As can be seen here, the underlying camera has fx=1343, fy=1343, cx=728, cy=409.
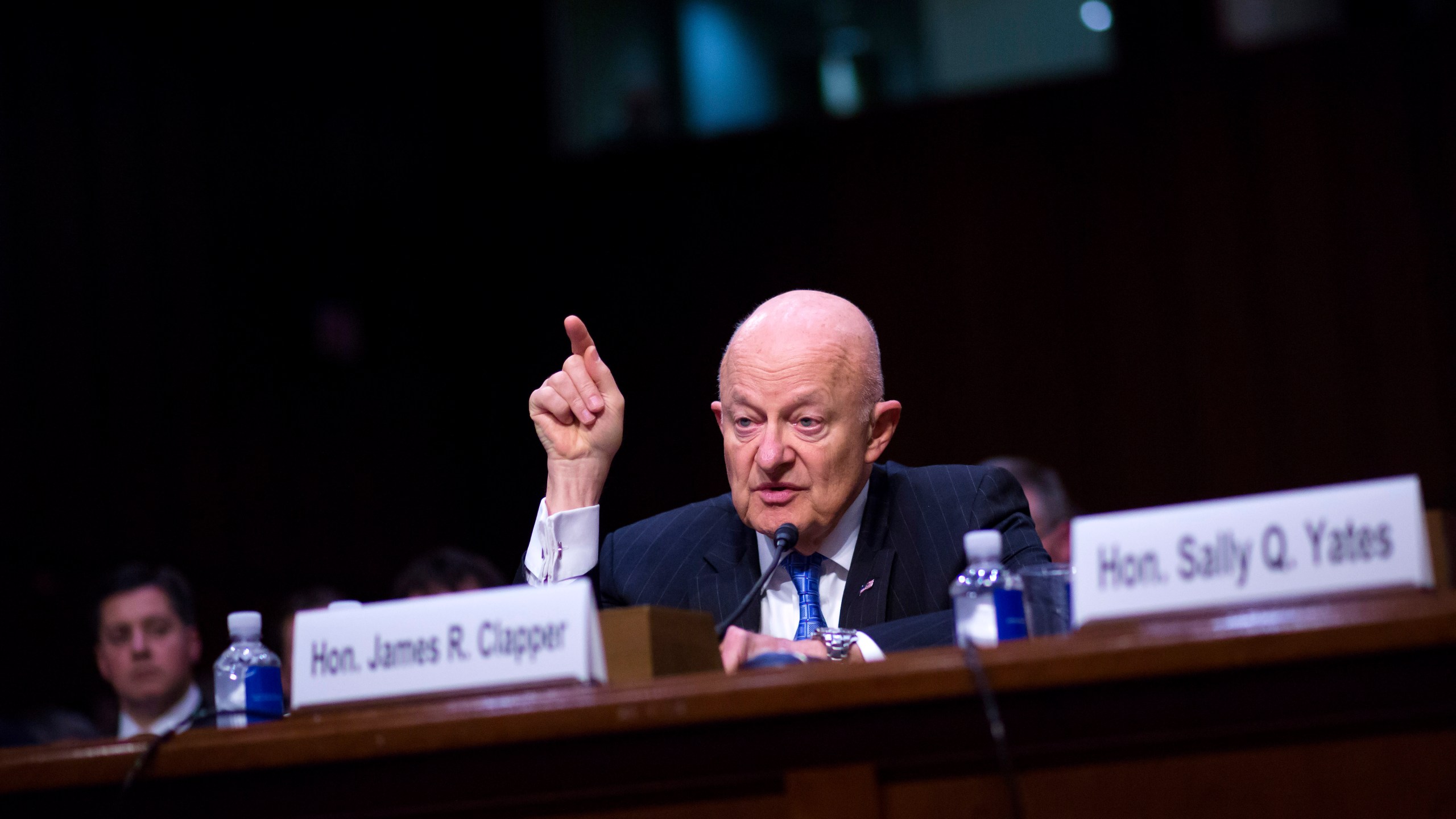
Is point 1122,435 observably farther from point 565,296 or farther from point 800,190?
point 565,296

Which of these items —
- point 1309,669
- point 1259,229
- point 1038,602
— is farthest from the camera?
point 1259,229

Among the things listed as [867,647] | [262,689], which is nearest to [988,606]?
[867,647]

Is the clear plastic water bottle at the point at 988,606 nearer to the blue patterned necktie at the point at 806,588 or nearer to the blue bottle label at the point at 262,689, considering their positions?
the blue patterned necktie at the point at 806,588

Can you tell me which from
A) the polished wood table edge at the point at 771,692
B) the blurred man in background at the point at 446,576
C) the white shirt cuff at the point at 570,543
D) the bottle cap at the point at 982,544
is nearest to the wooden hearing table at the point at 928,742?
the polished wood table edge at the point at 771,692

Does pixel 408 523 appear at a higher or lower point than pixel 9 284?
lower

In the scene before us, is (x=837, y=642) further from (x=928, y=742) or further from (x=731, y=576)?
(x=928, y=742)

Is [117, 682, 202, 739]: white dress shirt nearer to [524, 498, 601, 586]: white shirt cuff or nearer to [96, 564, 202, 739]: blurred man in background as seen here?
[96, 564, 202, 739]: blurred man in background

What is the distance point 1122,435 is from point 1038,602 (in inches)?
154

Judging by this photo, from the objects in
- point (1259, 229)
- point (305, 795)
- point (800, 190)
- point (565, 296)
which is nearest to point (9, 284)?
point (565, 296)

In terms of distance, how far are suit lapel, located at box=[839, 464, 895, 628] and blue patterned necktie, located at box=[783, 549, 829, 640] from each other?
0.05 meters

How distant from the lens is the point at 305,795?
115cm

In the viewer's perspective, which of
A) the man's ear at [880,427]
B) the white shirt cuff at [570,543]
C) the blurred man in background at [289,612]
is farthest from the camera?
the blurred man in background at [289,612]

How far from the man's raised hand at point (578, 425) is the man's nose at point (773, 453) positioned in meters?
0.21

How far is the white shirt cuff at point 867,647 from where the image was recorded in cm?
153
